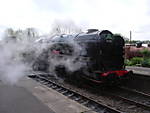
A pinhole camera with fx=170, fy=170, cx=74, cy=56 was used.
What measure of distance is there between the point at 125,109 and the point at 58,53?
6.01 meters

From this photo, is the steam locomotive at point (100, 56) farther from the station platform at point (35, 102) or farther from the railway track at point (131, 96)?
the station platform at point (35, 102)

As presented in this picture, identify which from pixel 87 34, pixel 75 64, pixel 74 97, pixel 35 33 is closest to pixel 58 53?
pixel 75 64

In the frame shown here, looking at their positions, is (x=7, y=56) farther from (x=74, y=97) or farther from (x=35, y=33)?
(x=74, y=97)

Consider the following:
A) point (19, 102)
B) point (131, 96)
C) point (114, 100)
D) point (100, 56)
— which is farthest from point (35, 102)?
point (131, 96)

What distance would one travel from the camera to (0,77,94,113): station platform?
16.7 feet

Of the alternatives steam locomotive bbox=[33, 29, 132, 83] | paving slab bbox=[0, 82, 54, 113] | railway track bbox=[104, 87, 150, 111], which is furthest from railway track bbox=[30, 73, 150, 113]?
paving slab bbox=[0, 82, 54, 113]

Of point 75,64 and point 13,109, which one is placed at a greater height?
point 75,64

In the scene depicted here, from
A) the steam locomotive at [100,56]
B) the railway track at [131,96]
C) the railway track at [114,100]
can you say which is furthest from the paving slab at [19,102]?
the railway track at [131,96]

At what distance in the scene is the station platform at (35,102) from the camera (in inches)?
201

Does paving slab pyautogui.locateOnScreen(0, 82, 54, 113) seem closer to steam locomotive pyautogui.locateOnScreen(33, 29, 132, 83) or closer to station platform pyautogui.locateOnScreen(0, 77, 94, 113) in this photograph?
station platform pyautogui.locateOnScreen(0, 77, 94, 113)

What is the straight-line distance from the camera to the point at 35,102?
5.77 m

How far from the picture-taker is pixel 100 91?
26.6ft

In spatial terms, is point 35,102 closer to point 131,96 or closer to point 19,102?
point 19,102

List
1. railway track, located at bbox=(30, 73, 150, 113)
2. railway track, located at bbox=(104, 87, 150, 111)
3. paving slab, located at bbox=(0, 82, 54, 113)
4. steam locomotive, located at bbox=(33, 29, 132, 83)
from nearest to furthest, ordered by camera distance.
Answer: paving slab, located at bbox=(0, 82, 54, 113), railway track, located at bbox=(30, 73, 150, 113), railway track, located at bbox=(104, 87, 150, 111), steam locomotive, located at bbox=(33, 29, 132, 83)
